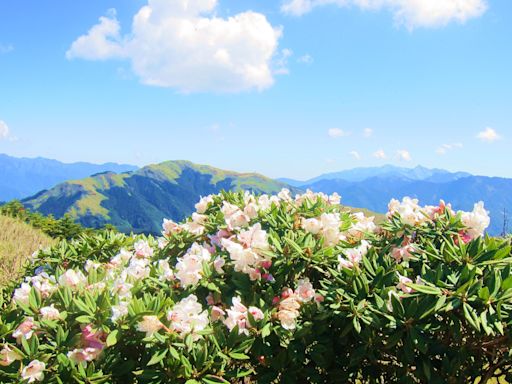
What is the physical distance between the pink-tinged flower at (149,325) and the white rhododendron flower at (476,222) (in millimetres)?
2710

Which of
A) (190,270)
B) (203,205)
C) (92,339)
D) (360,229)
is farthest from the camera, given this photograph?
(203,205)

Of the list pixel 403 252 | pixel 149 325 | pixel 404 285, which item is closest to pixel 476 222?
pixel 403 252

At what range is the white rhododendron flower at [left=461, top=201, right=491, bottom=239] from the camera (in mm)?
3686

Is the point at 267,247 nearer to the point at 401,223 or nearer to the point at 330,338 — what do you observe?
the point at 330,338

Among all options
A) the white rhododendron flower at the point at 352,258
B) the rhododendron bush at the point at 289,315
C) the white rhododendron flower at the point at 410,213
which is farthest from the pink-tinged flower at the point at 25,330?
the white rhododendron flower at the point at 410,213

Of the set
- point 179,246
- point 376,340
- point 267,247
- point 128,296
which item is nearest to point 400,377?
point 376,340

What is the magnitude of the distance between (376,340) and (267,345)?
2.45 ft

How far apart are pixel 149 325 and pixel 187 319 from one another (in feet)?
0.83

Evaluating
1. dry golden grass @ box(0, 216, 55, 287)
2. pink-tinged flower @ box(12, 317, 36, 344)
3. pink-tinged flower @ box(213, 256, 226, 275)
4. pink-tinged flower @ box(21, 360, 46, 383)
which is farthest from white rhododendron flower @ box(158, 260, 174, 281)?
dry golden grass @ box(0, 216, 55, 287)

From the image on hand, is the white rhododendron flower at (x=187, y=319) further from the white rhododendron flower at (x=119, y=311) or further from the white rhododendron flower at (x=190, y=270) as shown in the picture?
the white rhododendron flower at (x=190, y=270)

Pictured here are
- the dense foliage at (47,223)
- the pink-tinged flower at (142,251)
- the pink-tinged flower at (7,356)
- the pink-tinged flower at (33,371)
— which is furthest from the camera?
the dense foliage at (47,223)

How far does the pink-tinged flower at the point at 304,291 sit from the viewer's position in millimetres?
3263

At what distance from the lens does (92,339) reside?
288cm

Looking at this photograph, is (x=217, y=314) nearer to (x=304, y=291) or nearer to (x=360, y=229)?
(x=304, y=291)
